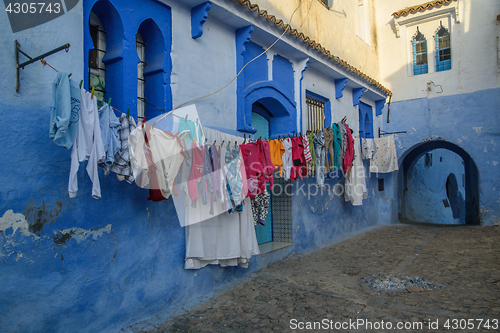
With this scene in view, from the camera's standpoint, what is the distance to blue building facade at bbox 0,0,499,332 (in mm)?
3186

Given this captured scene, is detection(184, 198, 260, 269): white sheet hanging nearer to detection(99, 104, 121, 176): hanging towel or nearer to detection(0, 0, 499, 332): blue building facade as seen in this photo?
detection(0, 0, 499, 332): blue building facade

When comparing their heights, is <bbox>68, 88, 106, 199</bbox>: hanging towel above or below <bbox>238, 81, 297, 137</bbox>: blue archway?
below

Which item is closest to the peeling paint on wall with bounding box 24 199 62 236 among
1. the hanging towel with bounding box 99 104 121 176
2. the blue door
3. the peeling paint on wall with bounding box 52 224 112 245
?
the peeling paint on wall with bounding box 52 224 112 245

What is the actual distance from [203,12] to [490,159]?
10.0 m

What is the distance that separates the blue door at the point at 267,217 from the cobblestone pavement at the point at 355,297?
772mm

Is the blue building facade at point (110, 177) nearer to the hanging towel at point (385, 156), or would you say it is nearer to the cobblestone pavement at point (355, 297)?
the cobblestone pavement at point (355, 297)

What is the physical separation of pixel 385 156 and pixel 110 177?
9204mm

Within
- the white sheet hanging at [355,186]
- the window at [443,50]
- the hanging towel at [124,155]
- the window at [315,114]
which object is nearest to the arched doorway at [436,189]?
the window at [443,50]

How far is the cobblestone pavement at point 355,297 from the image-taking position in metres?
3.98

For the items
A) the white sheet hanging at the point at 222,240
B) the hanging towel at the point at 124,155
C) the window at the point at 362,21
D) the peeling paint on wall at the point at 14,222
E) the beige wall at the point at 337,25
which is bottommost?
the white sheet hanging at the point at 222,240

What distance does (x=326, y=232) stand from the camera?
28.9ft

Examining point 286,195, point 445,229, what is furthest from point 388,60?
point 286,195

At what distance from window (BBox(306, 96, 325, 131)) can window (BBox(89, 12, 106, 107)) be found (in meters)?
5.18

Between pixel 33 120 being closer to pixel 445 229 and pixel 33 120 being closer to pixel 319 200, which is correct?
pixel 319 200
